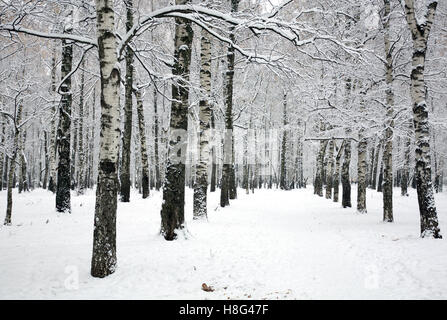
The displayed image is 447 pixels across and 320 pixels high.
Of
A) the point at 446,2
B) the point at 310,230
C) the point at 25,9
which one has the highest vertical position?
the point at 446,2

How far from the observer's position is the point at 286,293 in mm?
4012

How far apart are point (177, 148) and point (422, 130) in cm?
610

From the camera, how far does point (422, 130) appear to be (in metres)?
7.13

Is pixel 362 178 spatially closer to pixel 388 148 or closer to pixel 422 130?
pixel 388 148

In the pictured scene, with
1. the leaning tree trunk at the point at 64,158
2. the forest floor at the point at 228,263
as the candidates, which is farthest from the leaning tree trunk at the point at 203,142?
the leaning tree trunk at the point at 64,158

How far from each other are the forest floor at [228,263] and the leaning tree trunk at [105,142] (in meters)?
0.42

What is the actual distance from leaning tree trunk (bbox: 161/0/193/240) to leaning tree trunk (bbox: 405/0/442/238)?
5678 mm

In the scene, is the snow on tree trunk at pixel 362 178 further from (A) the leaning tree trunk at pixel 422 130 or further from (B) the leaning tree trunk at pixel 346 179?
(A) the leaning tree trunk at pixel 422 130

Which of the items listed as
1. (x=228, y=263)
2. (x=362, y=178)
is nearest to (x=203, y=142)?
(x=228, y=263)

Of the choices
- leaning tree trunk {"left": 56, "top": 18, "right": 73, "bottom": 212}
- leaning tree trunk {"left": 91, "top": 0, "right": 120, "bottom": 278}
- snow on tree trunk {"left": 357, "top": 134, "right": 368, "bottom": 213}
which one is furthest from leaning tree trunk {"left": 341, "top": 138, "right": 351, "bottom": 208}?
leaning tree trunk {"left": 91, "top": 0, "right": 120, "bottom": 278}
